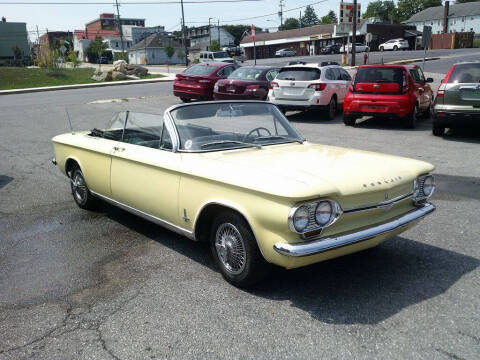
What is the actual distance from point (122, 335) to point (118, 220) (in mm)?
2774

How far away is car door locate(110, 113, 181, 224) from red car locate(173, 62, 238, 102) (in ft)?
41.8

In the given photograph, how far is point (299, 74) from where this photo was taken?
14.3m

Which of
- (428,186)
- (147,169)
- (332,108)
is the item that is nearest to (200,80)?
(332,108)

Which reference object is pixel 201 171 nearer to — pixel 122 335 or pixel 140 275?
pixel 140 275

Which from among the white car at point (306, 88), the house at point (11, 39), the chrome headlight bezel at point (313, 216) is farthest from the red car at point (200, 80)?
the house at point (11, 39)

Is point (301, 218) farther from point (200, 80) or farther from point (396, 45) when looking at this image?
point (396, 45)

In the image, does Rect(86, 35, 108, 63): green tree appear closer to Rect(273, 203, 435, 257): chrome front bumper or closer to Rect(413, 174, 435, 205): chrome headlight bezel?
Rect(413, 174, 435, 205): chrome headlight bezel

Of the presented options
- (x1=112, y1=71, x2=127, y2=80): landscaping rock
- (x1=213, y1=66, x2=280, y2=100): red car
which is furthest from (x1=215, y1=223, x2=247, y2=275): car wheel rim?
(x1=112, y1=71, x2=127, y2=80): landscaping rock

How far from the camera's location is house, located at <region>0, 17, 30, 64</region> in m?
68.8

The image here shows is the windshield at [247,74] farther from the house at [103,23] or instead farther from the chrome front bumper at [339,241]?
the house at [103,23]

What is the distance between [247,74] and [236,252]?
13.5 meters

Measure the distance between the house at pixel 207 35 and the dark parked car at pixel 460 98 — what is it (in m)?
107

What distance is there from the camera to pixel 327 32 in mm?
78062

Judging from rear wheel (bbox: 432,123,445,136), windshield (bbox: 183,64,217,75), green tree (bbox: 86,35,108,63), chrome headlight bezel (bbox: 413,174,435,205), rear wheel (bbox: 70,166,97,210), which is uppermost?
green tree (bbox: 86,35,108,63)
